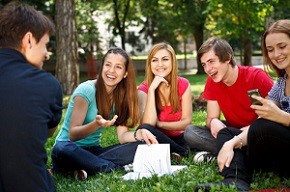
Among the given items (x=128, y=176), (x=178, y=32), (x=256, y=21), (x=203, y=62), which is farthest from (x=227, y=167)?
(x=178, y=32)

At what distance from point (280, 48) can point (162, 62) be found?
56.8 inches

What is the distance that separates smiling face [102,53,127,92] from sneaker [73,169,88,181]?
0.89 metres

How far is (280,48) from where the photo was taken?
363cm

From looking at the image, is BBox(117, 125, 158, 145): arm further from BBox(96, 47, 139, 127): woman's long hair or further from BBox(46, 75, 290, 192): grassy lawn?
BBox(46, 75, 290, 192): grassy lawn

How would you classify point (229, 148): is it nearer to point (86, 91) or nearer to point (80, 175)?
point (80, 175)

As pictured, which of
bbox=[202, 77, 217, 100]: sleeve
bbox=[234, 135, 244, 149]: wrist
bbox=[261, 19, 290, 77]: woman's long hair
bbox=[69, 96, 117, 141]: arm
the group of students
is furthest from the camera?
bbox=[202, 77, 217, 100]: sleeve

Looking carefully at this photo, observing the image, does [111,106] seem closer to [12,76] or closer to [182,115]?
[182,115]

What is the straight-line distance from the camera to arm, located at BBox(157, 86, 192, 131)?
15.5 feet

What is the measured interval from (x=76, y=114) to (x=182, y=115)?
1.21 metres

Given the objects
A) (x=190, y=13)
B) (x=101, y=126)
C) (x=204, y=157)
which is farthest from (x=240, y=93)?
(x=190, y=13)

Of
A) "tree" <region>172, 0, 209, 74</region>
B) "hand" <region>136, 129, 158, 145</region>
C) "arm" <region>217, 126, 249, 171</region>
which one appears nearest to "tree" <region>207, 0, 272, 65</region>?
"tree" <region>172, 0, 209, 74</region>

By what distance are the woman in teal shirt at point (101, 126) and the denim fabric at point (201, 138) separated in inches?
19.8

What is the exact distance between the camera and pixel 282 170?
3699mm

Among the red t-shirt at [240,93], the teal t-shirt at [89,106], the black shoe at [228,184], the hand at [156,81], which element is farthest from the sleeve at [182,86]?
the black shoe at [228,184]
